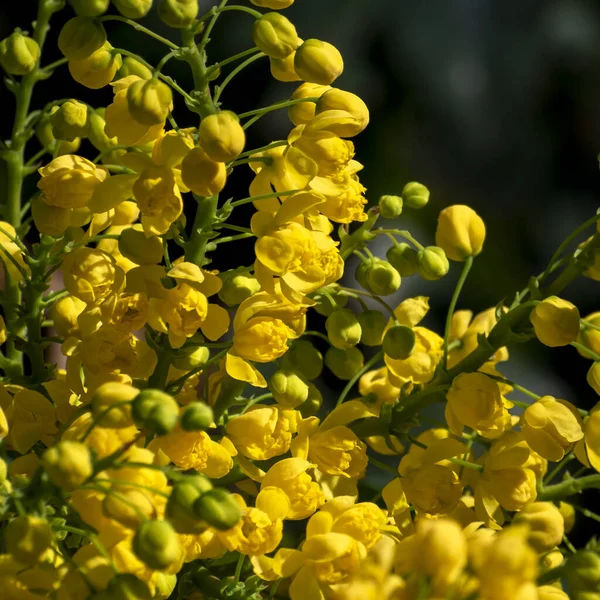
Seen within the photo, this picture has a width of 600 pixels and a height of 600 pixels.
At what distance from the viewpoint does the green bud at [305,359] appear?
75cm

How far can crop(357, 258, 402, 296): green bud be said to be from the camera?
28.3 inches

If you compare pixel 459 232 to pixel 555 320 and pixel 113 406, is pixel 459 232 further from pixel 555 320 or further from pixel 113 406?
pixel 113 406

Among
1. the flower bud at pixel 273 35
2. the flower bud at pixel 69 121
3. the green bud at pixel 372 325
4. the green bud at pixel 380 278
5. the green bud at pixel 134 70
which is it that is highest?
the flower bud at pixel 273 35

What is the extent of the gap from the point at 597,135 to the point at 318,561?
2.95ft

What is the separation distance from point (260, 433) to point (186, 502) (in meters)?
0.16

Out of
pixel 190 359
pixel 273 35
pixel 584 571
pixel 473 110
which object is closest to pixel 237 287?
pixel 190 359

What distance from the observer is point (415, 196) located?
772mm

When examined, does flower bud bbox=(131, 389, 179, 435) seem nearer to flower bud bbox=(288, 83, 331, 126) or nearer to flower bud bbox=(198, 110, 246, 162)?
flower bud bbox=(198, 110, 246, 162)

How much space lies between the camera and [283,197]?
0.68m

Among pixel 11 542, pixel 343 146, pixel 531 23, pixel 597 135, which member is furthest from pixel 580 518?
pixel 11 542

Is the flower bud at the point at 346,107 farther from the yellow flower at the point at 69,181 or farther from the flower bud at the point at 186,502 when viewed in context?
the flower bud at the point at 186,502

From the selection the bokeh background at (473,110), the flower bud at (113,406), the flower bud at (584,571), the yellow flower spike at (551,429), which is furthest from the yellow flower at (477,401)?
the bokeh background at (473,110)

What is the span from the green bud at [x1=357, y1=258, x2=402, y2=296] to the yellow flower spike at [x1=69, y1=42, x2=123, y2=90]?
218 mm

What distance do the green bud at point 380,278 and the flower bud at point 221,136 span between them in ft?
0.56
